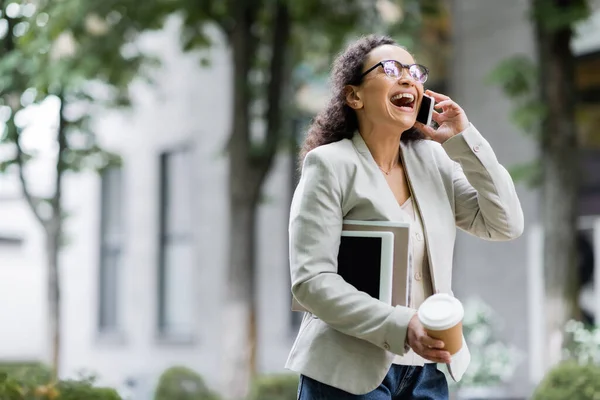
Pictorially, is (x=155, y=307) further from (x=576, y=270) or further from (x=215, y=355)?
(x=576, y=270)

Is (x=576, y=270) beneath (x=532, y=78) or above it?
beneath

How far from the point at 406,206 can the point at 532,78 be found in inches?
245

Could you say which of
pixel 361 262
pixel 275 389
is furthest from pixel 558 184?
pixel 361 262

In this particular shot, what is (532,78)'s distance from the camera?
861cm

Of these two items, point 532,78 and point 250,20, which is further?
point 250,20

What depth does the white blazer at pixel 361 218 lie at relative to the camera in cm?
243

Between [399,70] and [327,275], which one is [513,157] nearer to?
[399,70]

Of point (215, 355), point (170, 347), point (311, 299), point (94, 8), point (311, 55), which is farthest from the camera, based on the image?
point (170, 347)

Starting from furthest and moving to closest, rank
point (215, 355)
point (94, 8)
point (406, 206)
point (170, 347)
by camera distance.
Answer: point (170, 347)
point (215, 355)
point (94, 8)
point (406, 206)

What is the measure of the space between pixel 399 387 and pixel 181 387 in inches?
217

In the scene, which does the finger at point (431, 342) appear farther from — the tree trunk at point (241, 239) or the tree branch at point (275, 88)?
the tree branch at point (275, 88)

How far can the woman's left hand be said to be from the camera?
2.69 m

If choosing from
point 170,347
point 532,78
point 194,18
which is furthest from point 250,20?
point 170,347

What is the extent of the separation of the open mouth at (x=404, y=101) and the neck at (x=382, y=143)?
7 centimetres
